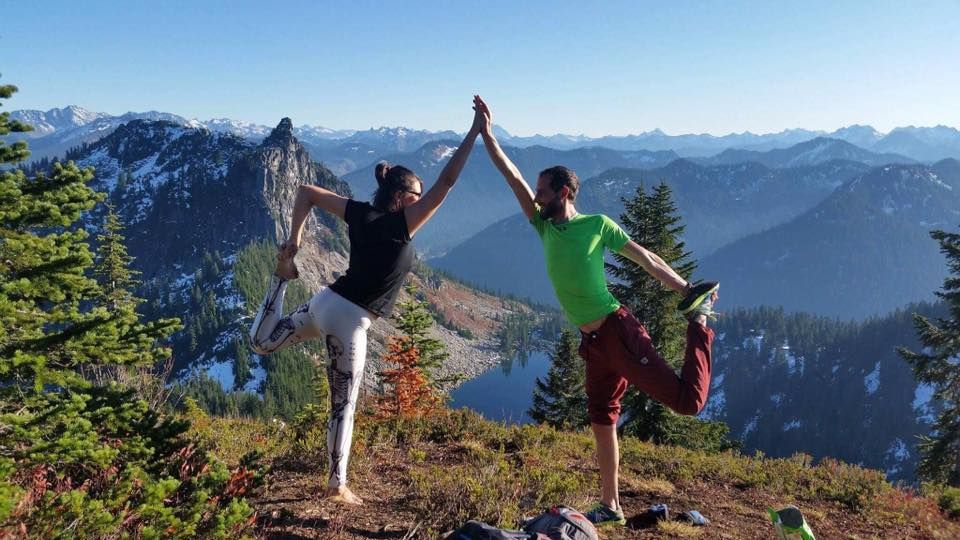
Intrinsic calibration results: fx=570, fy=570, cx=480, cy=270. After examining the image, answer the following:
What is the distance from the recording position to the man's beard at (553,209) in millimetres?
4723

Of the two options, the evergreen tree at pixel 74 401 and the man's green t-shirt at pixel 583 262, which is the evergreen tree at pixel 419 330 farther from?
the man's green t-shirt at pixel 583 262

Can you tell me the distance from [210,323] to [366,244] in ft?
529

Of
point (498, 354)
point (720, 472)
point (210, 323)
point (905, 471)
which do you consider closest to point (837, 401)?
point (905, 471)

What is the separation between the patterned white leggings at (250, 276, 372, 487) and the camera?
448 cm

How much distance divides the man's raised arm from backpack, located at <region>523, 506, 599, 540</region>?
2431mm

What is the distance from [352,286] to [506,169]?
5.95 ft

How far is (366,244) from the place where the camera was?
449 centimetres

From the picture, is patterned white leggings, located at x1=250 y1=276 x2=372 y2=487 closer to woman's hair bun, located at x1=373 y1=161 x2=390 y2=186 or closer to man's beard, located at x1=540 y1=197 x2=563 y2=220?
woman's hair bun, located at x1=373 y1=161 x2=390 y2=186

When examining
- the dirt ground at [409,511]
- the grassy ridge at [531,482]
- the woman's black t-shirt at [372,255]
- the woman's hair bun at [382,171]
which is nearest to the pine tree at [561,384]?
the grassy ridge at [531,482]

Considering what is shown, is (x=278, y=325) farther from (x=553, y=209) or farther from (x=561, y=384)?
(x=561, y=384)

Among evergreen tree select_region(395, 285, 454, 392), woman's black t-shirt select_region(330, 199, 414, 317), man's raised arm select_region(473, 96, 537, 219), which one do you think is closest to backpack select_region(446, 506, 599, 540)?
woman's black t-shirt select_region(330, 199, 414, 317)

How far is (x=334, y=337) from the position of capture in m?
4.52

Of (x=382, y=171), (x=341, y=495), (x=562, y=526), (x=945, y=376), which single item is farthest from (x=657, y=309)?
(x=562, y=526)

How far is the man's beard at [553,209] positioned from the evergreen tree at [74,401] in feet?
10.0
